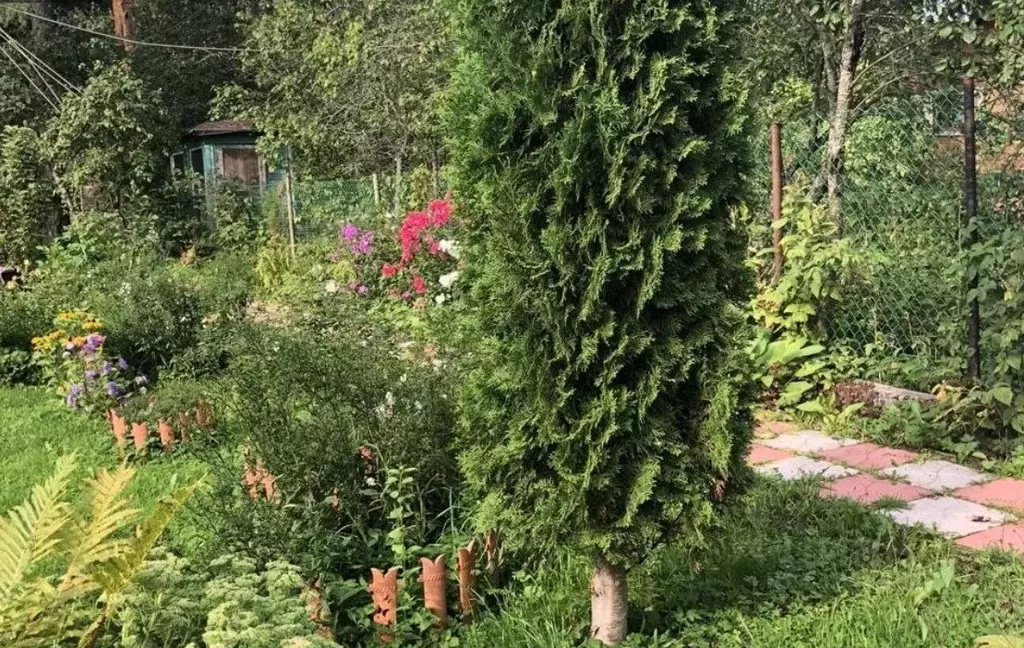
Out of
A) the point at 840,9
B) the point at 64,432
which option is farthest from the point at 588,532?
the point at 840,9

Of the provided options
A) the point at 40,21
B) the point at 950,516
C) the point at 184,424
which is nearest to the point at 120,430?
the point at 184,424

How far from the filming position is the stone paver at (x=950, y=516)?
11.9 ft

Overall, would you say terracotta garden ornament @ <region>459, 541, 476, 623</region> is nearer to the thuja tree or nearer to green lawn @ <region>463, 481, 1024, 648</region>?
green lawn @ <region>463, 481, 1024, 648</region>

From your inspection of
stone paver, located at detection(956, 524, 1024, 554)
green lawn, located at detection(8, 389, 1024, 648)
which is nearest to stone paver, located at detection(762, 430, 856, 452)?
green lawn, located at detection(8, 389, 1024, 648)

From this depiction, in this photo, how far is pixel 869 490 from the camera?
13.6 ft

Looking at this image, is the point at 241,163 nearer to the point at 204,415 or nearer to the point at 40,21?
the point at 40,21

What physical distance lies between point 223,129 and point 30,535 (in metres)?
17.7

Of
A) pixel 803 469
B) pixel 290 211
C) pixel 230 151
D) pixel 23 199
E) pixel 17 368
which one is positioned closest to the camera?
pixel 803 469

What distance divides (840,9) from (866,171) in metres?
1.18

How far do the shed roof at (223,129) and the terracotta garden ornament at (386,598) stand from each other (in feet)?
55.4

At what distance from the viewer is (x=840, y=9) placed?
643 centimetres

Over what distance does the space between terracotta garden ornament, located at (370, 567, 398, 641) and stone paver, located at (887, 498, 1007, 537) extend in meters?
2.06

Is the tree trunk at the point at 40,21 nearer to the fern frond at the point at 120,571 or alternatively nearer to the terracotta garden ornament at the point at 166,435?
the terracotta garden ornament at the point at 166,435

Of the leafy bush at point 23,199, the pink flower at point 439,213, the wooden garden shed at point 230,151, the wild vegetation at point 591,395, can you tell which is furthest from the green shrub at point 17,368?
the wooden garden shed at point 230,151
